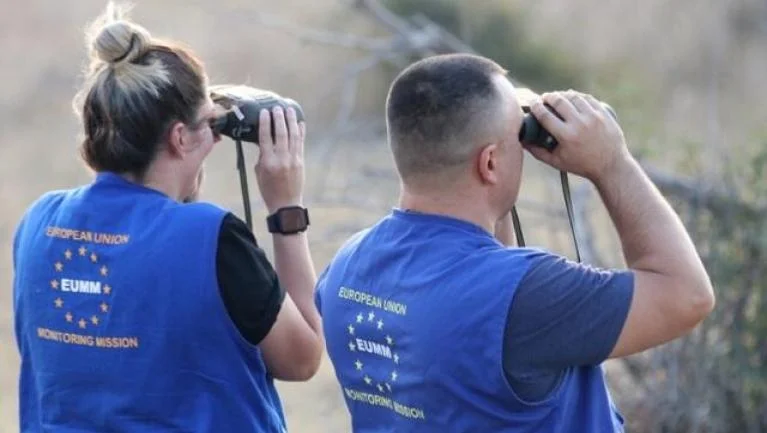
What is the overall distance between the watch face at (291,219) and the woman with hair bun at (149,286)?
112 mm

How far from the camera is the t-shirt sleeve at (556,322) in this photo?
2553 millimetres

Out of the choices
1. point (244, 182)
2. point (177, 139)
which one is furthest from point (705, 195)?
point (177, 139)

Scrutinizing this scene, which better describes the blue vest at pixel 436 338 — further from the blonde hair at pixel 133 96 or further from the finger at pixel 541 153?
the blonde hair at pixel 133 96

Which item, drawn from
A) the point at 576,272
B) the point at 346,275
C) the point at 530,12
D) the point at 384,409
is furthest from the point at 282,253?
the point at 530,12

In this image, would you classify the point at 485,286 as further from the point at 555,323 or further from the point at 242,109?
the point at 242,109

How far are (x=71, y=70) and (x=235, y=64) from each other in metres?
2.32

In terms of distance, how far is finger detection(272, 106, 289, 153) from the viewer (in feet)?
10.2

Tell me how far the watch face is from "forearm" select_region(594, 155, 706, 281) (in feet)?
2.21

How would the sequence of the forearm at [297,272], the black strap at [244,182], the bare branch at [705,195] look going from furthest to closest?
the bare branch at [705,195] → the black strap at [244,182] → the forearm at [297,272]

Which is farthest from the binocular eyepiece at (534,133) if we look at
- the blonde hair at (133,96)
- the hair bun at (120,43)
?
the hair bun at (120,43)

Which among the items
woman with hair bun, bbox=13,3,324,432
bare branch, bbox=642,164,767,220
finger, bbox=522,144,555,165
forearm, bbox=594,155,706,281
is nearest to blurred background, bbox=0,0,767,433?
bare branch, bbox=642,164,767,220

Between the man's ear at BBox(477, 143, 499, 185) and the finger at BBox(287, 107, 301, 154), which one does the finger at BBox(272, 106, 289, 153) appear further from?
the man's ear at BBox(477, 143, 499, 185)

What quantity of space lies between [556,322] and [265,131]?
0.85m

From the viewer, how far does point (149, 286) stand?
288 cm
